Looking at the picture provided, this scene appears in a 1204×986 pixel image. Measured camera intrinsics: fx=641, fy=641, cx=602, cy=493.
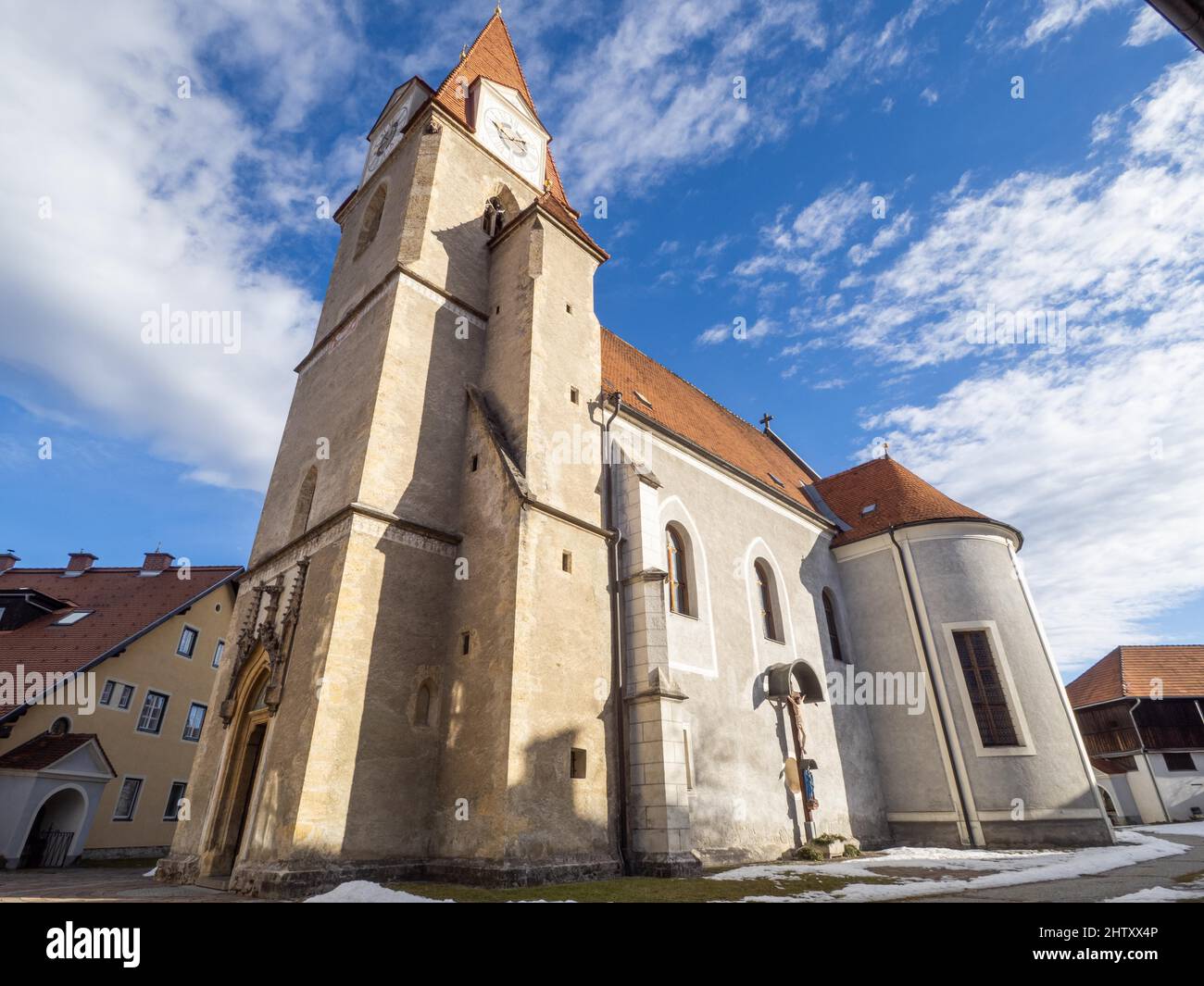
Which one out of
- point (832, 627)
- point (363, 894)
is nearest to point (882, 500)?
point (832, 627)

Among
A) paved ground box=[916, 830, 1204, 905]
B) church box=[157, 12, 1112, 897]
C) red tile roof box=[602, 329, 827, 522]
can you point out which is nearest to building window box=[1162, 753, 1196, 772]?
church box=[157, 12, 1112, 897]

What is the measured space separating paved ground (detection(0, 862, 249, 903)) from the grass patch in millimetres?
2889

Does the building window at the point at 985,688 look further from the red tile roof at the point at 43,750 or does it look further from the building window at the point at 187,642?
the building window at the point at 187,642

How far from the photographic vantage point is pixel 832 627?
18.5 m

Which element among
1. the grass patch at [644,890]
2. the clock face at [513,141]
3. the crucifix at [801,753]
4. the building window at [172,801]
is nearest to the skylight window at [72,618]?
the building window at [172,801]

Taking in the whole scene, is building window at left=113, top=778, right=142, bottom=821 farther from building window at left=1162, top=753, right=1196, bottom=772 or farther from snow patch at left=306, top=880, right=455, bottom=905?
building window at left=1162, top=753, right=1196, bottom=772

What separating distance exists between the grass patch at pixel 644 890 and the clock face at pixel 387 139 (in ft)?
59.4

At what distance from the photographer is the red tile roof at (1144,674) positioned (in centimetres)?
2961

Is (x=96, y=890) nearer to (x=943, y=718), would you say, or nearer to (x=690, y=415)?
(x=690, y=415)

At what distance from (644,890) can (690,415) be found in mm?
13193

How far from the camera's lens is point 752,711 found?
1378cm

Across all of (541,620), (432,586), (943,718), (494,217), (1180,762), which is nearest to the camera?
(541,620)
